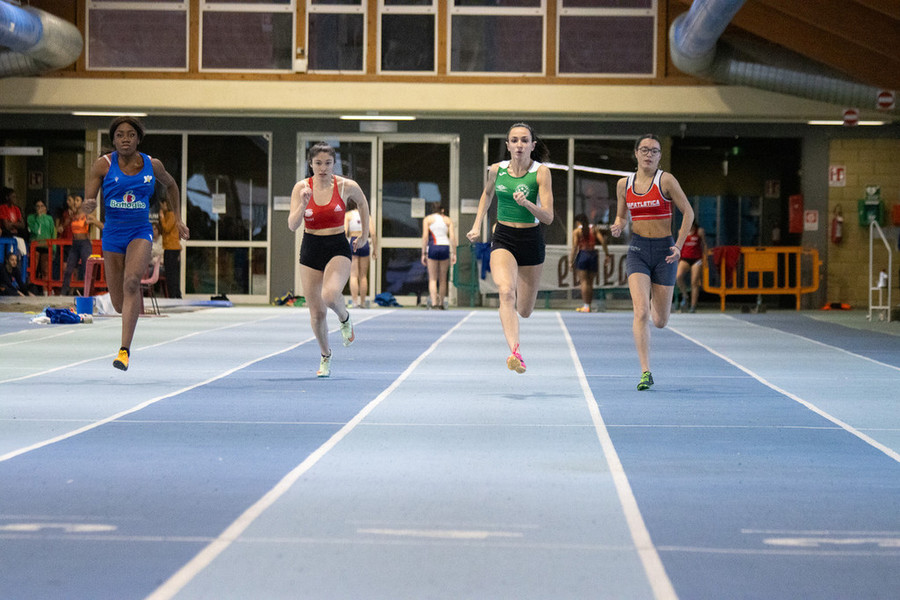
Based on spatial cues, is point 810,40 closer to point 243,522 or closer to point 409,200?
point 409,200

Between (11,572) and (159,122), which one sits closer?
(11,572)

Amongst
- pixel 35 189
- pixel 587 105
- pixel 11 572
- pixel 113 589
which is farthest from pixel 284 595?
pixel 35 189

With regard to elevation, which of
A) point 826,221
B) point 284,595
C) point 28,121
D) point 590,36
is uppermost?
point 590,36

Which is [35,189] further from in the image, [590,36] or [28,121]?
[590,36]

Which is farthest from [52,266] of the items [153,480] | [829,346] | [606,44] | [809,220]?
[153,480]

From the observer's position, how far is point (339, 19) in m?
25.4

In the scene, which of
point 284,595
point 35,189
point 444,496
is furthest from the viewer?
point 35,189

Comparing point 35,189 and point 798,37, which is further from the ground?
point 798,37

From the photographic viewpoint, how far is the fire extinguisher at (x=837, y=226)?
25.8 meters

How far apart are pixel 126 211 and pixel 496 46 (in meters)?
16.4

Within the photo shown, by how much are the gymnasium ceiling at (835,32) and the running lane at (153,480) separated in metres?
12.3

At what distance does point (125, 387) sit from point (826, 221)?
1967cm

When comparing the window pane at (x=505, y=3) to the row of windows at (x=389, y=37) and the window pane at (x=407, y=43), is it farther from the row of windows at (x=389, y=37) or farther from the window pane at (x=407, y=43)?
the window pane at (x=407, y=43)

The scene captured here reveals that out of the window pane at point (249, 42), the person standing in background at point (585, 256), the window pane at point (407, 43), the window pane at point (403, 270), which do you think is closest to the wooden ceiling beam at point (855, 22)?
the person standing in background at point (585, 256)
